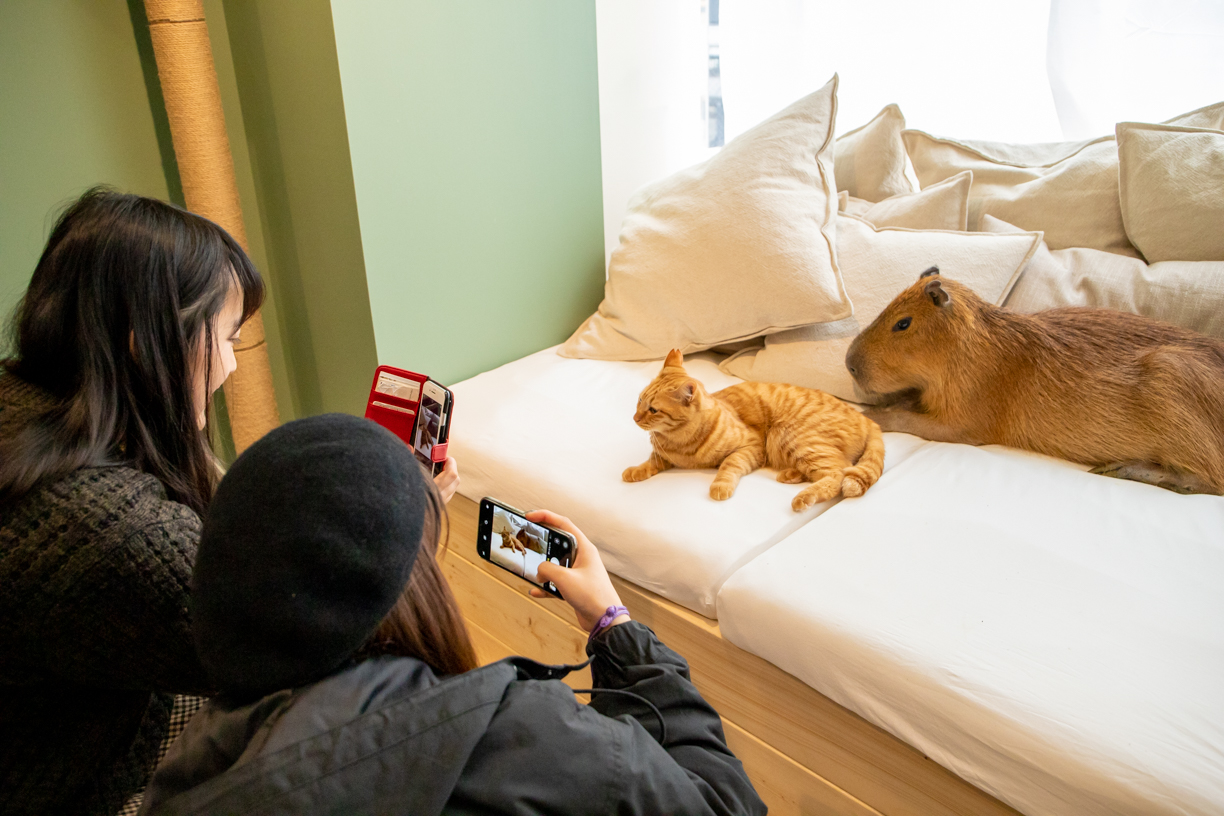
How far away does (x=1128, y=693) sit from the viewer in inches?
27.0

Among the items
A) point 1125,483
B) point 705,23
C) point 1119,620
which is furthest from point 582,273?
point 1119,620

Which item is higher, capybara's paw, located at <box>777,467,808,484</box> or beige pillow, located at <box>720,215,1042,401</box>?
beige pillow, located at <box>720,215,1042,401</box>

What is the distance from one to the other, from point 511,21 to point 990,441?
132cm

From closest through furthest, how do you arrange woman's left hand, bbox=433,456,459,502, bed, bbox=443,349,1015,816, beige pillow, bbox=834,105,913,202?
bed, bbox=443,349,1015,816 → woman's left hand, bbox=433,456,459,502 → beige pillow, bbox=834,105,913,202

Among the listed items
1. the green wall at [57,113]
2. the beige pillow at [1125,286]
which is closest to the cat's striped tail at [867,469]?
the beige pillow at [1125,286]

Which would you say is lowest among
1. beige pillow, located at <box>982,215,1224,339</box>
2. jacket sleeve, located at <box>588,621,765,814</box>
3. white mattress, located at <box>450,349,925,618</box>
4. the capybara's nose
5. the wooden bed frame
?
the wooden bed frame

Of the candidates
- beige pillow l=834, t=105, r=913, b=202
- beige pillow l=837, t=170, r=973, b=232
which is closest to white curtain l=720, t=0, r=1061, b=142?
beige pillow l=834, t=105, r=913, b=202

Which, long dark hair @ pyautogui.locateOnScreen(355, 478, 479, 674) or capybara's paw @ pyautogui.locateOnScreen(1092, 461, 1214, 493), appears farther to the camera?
capybara's paw @ pyautogui.locateOnScreen(1092, 461, 1214, 493)

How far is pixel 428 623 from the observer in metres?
0.59

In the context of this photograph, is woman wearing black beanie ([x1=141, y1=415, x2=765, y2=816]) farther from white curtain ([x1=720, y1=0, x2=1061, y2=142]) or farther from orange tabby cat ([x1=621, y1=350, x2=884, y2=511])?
white curtain ([x1=720, y1=0, x2=1061, y2=142])

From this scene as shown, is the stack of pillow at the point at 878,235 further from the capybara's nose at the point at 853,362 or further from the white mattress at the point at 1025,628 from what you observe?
the white mattress at the point at 1025,628

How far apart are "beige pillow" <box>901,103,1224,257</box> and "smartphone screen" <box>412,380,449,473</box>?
1.20 meters

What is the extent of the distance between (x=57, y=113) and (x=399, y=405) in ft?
3.40

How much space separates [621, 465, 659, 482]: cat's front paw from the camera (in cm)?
117
